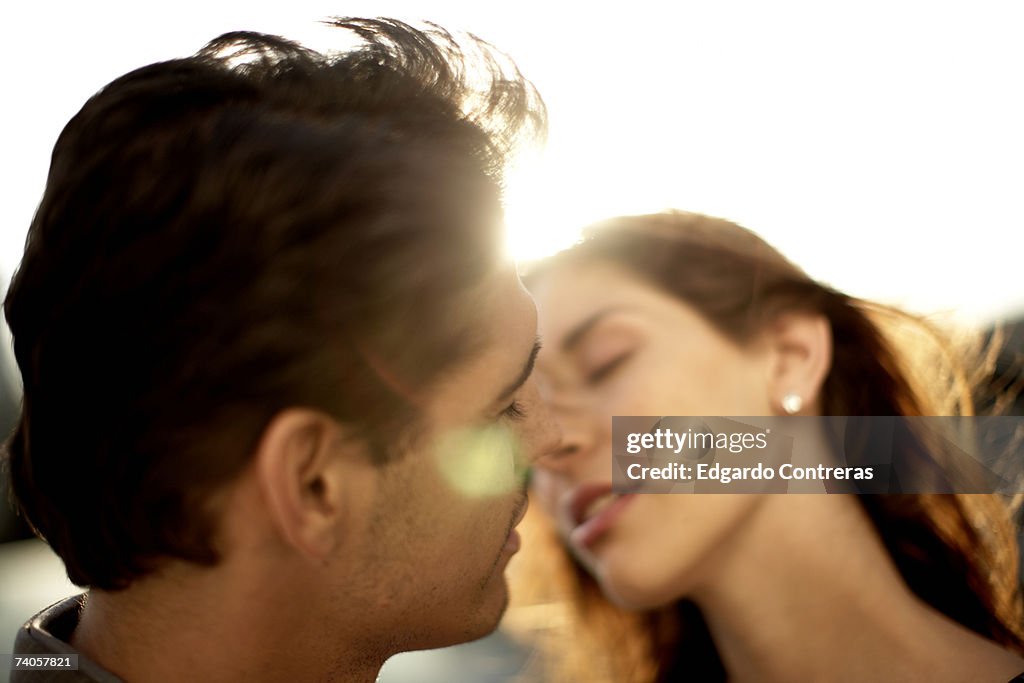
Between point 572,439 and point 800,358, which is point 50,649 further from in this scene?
point 800,358

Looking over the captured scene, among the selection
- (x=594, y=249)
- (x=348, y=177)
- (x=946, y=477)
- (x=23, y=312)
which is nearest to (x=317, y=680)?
(x=23, y=312)

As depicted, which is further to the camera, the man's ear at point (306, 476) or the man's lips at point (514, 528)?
the man's lips at point (514, 528)

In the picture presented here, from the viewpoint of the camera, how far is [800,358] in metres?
2.63

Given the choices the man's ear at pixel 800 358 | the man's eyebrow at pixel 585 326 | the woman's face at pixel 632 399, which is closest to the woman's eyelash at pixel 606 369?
the woman's face at pixel 632 399

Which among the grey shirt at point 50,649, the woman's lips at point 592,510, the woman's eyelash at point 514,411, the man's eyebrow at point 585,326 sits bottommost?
the woman's lips at point 592,510

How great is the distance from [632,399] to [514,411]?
681 millimetres

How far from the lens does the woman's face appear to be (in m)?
2.43

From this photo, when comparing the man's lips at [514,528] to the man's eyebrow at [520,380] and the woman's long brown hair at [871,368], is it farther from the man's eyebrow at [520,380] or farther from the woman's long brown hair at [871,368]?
the woman's long brown hair at [871,368]

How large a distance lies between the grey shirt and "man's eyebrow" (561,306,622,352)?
159 cm

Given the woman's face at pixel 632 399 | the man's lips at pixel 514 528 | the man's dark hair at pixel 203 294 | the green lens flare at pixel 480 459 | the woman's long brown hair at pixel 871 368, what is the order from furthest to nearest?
1. the woman's long brown hair at pixel 871 368
2. the woman's face at pixel 632 399
3. the man's lips at pixel 514 528
4. the green lens flare at pixel 480 459
5. the man's dark hair at pixel 203 294

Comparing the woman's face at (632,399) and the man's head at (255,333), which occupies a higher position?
the man's head at (255,333)

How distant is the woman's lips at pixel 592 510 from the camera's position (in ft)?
8.20

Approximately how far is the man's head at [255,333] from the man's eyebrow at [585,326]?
80cm

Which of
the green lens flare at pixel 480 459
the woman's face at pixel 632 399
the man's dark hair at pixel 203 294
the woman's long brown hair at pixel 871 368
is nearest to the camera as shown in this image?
the man's dark hair at pixel 203 294
